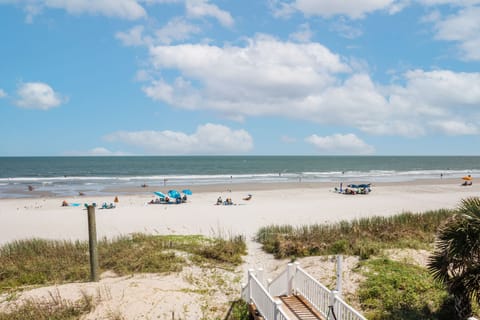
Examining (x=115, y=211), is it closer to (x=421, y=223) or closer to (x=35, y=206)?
(x=35, y=206)

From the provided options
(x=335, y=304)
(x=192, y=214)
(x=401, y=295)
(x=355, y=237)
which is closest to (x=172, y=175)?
(x=192, y=214)

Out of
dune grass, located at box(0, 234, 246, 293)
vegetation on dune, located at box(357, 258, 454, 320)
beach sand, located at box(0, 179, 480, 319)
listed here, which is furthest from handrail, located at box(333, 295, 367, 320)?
dune grass, located at box(0, 234, 246, 293)

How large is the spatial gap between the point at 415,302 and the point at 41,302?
8976mm

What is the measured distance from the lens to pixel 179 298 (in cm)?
891

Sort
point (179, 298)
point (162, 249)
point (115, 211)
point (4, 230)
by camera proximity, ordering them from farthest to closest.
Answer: point (115, 211), point (4, 230), point (162, 249), point (179, 298)

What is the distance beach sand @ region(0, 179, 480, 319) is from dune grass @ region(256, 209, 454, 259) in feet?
2.04

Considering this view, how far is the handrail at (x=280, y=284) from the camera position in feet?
29.1

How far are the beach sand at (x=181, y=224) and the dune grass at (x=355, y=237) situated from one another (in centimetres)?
62

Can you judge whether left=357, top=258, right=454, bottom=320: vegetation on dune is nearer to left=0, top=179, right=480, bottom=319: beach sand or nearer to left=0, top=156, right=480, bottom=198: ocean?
left=0, top=179, right=480, bottom=319: beach sand

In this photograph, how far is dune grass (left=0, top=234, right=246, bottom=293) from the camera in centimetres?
1053

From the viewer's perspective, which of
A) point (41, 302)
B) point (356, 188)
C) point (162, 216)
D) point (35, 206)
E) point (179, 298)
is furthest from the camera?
point (356, 188)

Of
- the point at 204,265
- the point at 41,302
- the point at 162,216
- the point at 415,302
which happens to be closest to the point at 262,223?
the point at 162,216

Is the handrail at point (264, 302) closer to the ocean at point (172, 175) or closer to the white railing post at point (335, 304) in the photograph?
the white railing post at point (335, 304)

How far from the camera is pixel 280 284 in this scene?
8.93m
